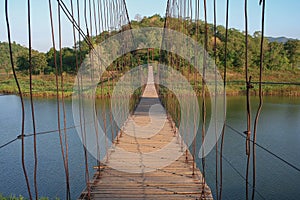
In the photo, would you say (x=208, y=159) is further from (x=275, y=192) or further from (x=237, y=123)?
(x=237, y=123)

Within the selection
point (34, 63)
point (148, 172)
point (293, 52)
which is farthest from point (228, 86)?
point (148, 172)

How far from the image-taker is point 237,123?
25.0 ft

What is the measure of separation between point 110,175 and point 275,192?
3320 mm

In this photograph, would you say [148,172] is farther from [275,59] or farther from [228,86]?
[275,59]

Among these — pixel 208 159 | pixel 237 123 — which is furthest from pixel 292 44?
pixel 208 159

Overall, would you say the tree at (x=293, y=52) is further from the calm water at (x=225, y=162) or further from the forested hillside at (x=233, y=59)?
the calm water at (x=225, y=162)

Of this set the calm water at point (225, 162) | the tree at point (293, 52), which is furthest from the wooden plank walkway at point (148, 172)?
the tree at point (293, 52)

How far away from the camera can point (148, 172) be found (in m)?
1.90

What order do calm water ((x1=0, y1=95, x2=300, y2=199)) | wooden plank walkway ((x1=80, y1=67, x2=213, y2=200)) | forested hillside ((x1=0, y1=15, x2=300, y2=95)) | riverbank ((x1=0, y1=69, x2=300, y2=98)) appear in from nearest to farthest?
wooden plank walkway ((x1=80, y1=67, x2=213, y2=200)) < calm water ((x1=0, y1=95, x2=300, y2=199)) < riverbank ((x1=0, y1=69, x2=300, y2=98)) < forested hillside ((x1=0, y1=15, x2=300, y2=95))

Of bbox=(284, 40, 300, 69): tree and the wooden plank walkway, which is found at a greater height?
bbox=(284, 40, 300, 69): tree

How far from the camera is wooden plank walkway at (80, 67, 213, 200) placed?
1.54 metres

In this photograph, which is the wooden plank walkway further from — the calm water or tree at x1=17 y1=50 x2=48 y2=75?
tree at x1=17 y1=50 x2=48 y2=75

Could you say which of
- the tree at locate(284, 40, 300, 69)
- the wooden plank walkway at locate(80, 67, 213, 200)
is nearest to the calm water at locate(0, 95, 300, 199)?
the wooden plank walkway at locate(80, 67, 213, 200)

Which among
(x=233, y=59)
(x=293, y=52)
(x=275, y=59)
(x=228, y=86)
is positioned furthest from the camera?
(x=293, y=52)
